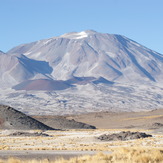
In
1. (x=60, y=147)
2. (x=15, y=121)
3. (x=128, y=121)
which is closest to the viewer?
(x=60, y=147)

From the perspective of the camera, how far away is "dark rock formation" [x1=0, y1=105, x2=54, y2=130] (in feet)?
211

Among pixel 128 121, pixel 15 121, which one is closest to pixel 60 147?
pixel 15 121

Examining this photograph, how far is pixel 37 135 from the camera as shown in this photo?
170 feet

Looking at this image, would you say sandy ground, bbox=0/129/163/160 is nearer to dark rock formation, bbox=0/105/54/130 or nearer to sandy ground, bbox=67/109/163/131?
dark rock formation, bbox=0/105/54/130

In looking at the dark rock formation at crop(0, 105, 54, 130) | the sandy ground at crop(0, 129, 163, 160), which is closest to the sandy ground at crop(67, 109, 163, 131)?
the dark rock formation at crop(0, 105, 54, 130)

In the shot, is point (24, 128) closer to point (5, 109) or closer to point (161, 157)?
point (5, 109)

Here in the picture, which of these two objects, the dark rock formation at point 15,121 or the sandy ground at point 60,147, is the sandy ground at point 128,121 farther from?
the sandy ground at point 60,147

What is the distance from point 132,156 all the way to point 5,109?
4505cm

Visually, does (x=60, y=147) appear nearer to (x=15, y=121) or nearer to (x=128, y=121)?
(x=15, y=121)

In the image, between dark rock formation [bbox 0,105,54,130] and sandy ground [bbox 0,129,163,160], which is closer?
sandy ground [bbox 0,129,163,160]

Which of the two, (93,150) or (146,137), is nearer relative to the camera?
(93,150)

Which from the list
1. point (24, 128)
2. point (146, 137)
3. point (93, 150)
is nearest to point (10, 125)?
point (24, 128)

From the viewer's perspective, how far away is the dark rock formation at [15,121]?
2532 inches

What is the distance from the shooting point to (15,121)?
2569 inches
